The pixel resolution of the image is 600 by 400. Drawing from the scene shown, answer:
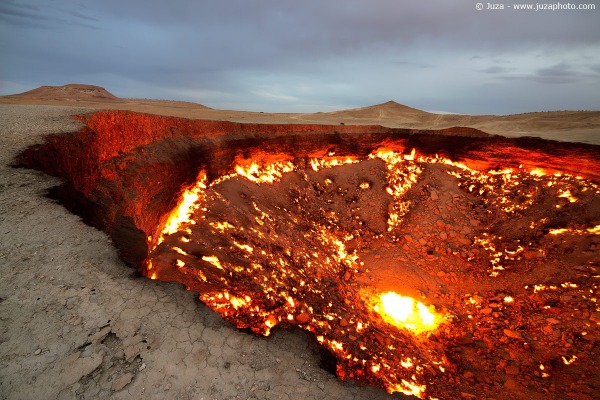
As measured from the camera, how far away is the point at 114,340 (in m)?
2.16

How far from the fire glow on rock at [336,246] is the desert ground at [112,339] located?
1507 mm

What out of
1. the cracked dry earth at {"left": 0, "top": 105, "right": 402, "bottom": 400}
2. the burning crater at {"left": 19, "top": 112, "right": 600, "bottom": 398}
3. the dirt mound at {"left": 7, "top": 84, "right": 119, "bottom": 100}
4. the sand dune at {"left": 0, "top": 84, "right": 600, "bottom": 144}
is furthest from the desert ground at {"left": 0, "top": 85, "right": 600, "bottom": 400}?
the dirt mound at {"left": 7, "top": 84, "right": 119, "bottom": 100}

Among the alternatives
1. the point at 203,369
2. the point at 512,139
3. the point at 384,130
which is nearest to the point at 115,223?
the point at 203,369

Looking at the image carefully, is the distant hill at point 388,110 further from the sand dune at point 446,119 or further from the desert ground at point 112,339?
the desert ground at point 112,339

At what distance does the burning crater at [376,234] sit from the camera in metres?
4.79

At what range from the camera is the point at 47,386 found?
1846mm

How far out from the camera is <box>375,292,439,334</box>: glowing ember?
5914mm

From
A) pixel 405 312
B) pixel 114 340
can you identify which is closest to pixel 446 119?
pixel 405 312

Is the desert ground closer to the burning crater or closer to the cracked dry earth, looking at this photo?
the cracked dry earth

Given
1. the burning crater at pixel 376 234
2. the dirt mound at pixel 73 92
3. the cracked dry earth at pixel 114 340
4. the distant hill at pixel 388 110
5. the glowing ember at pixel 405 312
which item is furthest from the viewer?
the dirt mound at pixel 73 92

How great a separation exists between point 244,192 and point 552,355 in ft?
23.9

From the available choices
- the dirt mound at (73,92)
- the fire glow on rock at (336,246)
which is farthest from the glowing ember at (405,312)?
the dirt mound at (73,92)

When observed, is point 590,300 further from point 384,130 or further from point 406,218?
point 384,130

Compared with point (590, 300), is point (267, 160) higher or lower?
higher
